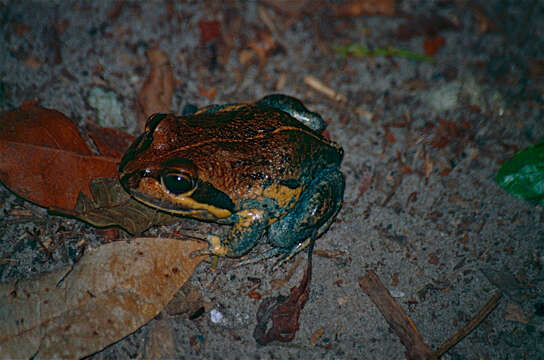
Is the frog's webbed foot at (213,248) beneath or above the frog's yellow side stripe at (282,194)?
beneath

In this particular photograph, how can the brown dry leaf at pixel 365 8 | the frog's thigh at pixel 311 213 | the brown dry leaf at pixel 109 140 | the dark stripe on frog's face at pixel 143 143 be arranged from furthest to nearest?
the brown dry leaf at pixel 365 8 < the brown dry leaf at pixel 109 140 < the frog's thigh at pixel 311 213 < the dark stripe on frog's face at pixel 143 143

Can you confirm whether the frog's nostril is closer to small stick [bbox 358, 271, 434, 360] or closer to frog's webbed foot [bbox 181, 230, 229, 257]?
frog's webbed foot [bbox 181, 230, 229, 257]

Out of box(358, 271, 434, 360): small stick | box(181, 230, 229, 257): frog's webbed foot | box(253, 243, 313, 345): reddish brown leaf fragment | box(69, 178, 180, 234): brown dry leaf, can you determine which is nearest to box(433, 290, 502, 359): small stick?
box(358, 271, 434, 360): small stick

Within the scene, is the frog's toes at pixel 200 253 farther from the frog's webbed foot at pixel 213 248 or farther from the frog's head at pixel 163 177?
the frog's head at pixel 163 177

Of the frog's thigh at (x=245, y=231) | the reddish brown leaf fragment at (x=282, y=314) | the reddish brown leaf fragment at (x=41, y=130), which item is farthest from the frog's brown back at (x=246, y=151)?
the reddish brown leaf fragment at (x=41, y=130)

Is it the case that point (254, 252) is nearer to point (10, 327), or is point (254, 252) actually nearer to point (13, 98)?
point (10, 327)

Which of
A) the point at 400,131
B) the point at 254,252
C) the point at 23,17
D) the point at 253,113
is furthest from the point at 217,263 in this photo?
the point at 23,17
